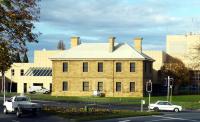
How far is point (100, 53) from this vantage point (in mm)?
97125

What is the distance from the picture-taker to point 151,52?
120 metres

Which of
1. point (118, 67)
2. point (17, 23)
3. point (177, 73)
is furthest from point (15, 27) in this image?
point (177, 73)

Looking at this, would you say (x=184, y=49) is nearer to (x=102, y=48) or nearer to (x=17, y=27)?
(x=102, y=48)

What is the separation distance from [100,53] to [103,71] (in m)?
3.36

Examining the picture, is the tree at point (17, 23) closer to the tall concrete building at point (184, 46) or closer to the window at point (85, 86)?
the window at point (85, 86)

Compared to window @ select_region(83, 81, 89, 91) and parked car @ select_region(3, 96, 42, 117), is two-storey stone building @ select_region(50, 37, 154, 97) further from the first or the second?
parked car @ select_region(3, 96, 42, 117)

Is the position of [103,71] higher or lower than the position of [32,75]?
higher

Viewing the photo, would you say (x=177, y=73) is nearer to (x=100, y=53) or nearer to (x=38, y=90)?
(x=100, y=53)

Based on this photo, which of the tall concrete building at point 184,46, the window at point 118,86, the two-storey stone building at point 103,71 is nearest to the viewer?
the two-storey stone building at point 103,71

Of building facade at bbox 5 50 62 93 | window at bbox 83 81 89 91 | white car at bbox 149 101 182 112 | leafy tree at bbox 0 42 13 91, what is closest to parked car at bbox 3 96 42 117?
leafy tree at bbox 0 42 13 91

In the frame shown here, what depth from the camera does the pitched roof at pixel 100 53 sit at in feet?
312

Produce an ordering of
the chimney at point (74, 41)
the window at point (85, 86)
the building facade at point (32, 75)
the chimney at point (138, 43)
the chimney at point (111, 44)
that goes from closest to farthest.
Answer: the chimney at point (111, 44), the window at point (85, 86), the chimney at point (138, 43), the chimney at point (74, 41), the building facade at point (32, 75)

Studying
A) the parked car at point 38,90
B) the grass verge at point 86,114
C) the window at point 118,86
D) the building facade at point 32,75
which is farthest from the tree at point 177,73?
the grass verge at point 86,114

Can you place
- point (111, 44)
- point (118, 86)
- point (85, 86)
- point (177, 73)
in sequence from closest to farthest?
point (118, 86) < point (111, 44) < point (85, 86) < point (177, 73)
